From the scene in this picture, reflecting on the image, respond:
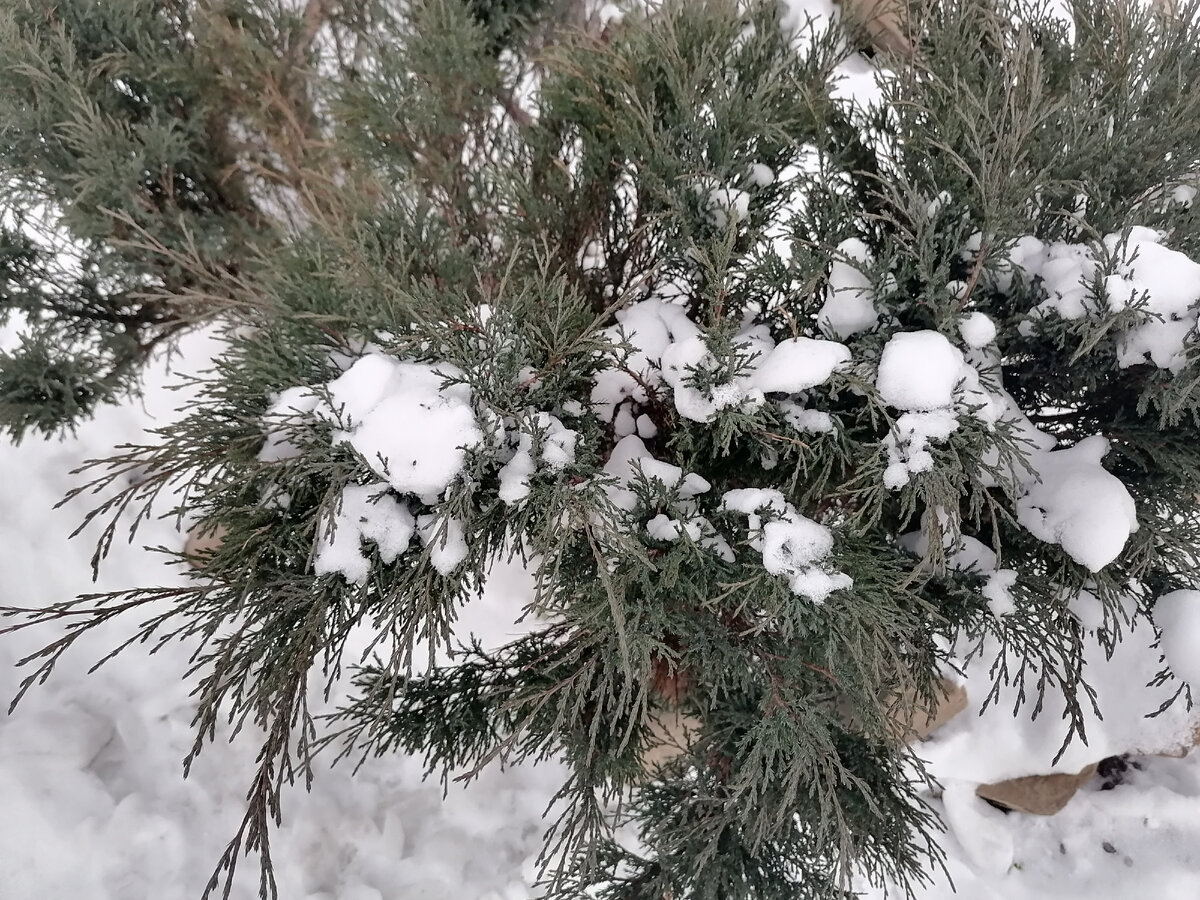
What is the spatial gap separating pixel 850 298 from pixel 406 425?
2.40 ft

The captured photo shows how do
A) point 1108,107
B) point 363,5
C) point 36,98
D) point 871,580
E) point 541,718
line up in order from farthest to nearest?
point 363,5, point 36,98, point 541,718, point 1108,107, point 871,580

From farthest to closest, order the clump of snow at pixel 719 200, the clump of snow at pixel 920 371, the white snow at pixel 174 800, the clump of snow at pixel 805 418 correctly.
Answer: the white snow at pixel 174 800, the clump of snow at pixel 719 200, the clump of snow at pixel 805 418, the clump of snow at pixel 920 371

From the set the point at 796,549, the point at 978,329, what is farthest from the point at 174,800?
the point at 978,329

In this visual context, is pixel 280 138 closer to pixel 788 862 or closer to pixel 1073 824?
pixel 788 862

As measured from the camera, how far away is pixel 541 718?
138cm

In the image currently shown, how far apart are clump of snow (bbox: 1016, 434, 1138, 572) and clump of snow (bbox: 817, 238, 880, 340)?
40cm

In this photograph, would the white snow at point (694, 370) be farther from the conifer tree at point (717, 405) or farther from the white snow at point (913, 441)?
the white snow at point (913, 441)

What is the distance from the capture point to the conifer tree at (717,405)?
1.00 m

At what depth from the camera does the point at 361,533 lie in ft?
3.35

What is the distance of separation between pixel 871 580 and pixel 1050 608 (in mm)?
327

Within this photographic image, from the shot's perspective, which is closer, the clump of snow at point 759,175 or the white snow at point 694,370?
the white snow at point 694,370

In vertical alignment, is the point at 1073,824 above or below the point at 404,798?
below

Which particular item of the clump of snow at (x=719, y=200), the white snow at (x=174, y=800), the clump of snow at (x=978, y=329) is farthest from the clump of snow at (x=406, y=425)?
the white snow at (x=174, y=800)

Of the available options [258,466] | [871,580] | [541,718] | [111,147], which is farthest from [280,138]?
[871,580]
